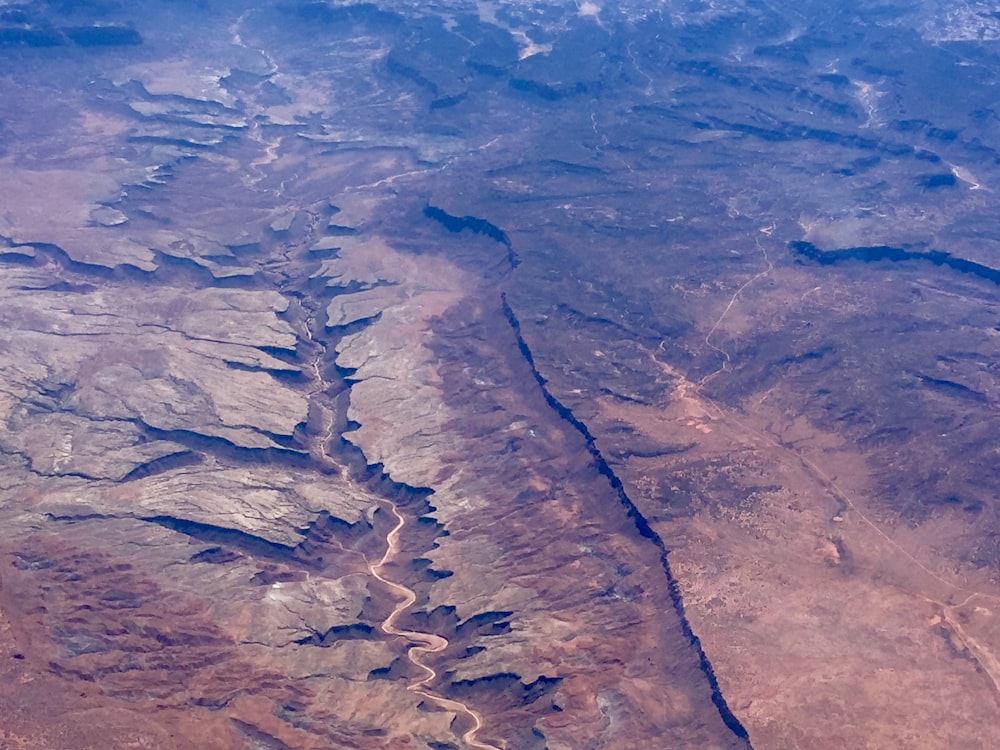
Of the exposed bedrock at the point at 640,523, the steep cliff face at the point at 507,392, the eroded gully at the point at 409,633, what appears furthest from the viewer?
the eroded gully at the point at 409,633

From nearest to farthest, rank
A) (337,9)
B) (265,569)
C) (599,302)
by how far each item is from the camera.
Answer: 1. (265,569)
2. (599,302)
3. (337,9)

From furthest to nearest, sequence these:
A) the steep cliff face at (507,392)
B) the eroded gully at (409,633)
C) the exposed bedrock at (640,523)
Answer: the eroded gully at (409,633), the steep cliff face at (507,392), the exposed bedrock at (640,523)

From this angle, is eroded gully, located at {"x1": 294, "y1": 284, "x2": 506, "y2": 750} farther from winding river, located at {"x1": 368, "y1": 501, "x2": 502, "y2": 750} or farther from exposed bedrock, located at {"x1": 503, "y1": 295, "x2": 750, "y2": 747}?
exposed bedrock, located at {"x1": 503, "y1": 295, "x2": 750, "y2": 747}

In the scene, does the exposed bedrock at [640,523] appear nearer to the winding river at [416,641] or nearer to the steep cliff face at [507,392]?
the steep cliff face at [507,392]

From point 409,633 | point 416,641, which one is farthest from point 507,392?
point 416,641

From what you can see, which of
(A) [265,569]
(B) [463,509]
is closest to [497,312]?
(B) [463,509]

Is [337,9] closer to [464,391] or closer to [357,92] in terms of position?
[357,92]

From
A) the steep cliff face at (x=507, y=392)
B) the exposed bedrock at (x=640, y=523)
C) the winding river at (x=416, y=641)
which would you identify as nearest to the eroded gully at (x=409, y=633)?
the winding river at (x=416, y=641)

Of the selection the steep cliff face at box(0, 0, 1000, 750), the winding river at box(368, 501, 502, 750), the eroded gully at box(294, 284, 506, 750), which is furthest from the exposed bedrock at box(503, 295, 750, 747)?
the winding river at box(368, 501, 502, 750)
